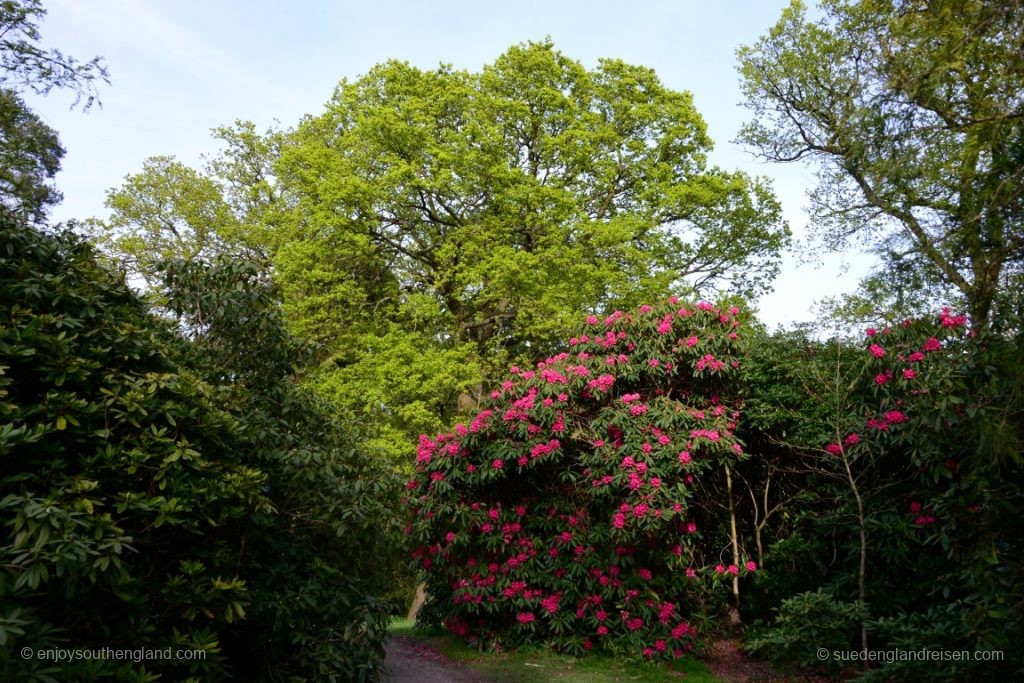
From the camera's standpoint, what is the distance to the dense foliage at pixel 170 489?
310 cm

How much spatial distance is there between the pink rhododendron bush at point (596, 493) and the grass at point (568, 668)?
177 mm

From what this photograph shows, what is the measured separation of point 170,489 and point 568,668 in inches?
191

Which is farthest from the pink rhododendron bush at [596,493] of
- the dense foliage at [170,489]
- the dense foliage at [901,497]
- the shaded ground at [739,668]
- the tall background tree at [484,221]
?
the tall background tree at [484,221]

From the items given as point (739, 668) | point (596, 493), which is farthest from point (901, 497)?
point (596, 493)

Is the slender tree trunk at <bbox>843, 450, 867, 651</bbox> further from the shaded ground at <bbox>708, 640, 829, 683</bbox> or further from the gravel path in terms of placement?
the gravel path

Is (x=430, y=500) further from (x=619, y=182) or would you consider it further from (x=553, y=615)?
(x=619, y=182)

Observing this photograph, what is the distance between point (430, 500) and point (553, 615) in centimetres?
196

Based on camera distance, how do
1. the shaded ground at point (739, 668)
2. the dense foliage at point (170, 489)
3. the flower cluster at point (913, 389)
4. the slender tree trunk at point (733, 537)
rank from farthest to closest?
the slender tree trunk at point (733, 537), the shaded ground at point (739, 668), the flower cluster at point (913, 389), the dense foliage at point (170, 489)

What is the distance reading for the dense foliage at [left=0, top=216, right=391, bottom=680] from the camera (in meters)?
3.10

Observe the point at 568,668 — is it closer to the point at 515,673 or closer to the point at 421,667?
the point at 515,673

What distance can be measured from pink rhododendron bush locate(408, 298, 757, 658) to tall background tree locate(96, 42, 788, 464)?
465 cm

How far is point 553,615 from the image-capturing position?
763 centimetres

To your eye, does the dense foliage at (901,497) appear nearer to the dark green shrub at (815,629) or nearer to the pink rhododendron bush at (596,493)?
the dark green shrub at (815,629)

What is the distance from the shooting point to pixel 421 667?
24.0ft
